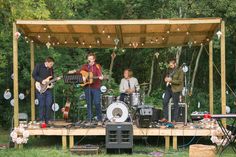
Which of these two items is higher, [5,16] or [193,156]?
[5,16]

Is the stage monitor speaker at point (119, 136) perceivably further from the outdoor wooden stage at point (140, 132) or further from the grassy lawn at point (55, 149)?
the outdoor wooden stage at point (140, 132)

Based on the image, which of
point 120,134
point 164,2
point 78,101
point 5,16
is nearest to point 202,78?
point 164,2

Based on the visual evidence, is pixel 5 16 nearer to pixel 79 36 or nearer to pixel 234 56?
pixel 79 36

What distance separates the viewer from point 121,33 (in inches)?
421

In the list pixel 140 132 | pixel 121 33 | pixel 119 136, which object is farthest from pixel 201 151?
pixel 121 33

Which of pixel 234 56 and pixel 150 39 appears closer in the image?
pixel 150 39

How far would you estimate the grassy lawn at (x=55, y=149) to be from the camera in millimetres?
8141

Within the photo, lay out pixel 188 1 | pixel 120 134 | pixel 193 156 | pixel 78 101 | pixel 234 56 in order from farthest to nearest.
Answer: pixel 234 56
pixel 188 1
pixel 78 101
pixel 120 134
pixel 193 156

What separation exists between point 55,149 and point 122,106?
1552 millimetres

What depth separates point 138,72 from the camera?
17484 mm

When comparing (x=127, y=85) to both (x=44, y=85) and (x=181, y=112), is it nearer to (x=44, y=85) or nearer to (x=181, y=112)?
(x=181, y=112)

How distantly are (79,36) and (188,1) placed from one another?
5.10m

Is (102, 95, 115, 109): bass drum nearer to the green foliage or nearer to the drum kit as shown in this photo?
the drum kit

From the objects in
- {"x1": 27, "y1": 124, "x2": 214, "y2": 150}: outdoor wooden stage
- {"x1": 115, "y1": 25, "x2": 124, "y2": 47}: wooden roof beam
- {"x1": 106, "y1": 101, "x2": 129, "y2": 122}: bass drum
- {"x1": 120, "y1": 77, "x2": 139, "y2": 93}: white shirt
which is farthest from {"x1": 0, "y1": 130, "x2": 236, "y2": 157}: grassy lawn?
{"x1": 115, "y1": 25, "x2": 124, "y2": 47}: wooden roof beam
